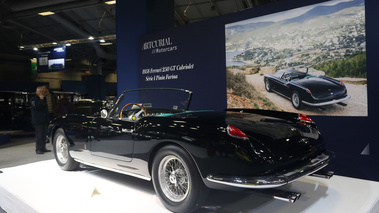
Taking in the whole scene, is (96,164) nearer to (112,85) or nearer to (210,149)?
(210,149)

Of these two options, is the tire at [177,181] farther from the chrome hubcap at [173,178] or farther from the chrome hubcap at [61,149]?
the chrome hubcap at [61,149]

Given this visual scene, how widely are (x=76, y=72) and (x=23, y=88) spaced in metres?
8.59

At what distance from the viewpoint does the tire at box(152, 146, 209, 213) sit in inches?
79.0

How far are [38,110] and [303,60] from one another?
5.32 m

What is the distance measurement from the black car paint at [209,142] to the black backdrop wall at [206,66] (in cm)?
104

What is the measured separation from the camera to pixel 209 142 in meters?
1.95

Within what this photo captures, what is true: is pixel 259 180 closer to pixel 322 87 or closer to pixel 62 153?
pixel 322 87

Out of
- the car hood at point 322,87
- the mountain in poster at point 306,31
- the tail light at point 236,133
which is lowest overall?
the tail light at point 236,133

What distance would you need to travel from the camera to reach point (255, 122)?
237cm

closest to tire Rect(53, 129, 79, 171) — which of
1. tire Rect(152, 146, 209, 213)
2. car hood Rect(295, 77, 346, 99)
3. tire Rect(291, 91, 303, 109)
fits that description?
tire Rect(152, 146, 209, 213)

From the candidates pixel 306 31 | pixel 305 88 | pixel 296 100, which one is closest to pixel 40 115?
pixel 296 100

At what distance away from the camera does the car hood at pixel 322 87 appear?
130 inches

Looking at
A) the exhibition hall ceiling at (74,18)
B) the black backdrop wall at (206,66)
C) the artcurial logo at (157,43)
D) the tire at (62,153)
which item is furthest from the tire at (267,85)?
the exhibition hall ceiling at (74,18)

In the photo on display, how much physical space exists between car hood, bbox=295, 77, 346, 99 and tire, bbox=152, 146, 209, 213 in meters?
2.18
